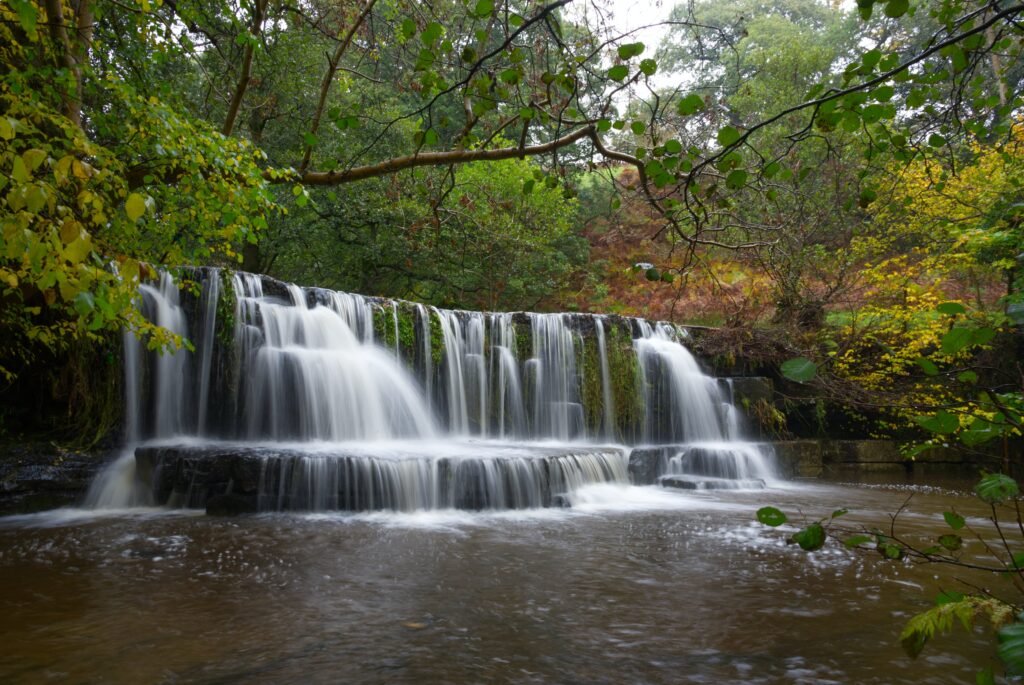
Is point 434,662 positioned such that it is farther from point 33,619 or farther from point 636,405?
point 636,405

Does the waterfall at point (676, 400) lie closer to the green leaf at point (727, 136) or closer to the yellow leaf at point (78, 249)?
the green leaf at point (727, 136)

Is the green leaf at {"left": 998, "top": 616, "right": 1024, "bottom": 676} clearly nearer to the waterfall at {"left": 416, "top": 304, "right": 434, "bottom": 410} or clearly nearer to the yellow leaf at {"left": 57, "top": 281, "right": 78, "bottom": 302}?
the yellow leaf at {"left": 57, "top": 281, "right": 78, "bottom": 302}

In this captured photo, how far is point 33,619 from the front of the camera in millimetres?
3688

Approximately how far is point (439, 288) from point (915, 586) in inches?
572

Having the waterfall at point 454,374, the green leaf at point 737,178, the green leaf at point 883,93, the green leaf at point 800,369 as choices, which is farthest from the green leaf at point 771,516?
the waterfall at point 454,374

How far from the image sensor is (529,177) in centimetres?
1628

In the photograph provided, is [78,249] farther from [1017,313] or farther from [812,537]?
[1017,313]

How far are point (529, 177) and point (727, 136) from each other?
48.8 feet

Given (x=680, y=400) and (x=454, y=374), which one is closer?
(x=454, y=374)

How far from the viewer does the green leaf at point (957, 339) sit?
1550mm

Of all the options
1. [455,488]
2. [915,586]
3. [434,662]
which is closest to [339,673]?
[434,662]

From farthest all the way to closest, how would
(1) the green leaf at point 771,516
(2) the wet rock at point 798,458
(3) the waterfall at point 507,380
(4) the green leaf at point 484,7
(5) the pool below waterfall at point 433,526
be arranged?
1. (3) the waterfall at point 507,380
2. (2) the wet rock at point 798,458
3. (5) the pool below waterfall at point 433,526
4. (4) the green leaf at point 484,7
5. (1) the green leaf at point 771,516

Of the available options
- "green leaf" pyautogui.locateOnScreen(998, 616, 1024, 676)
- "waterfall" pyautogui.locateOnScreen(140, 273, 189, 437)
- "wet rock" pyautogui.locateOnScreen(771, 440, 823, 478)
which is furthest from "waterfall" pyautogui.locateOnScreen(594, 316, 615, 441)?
"green leaf" pyautogui.locateOnScreen(998, 616, 1024, 676)

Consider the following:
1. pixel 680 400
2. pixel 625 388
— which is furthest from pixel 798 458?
pixel 625 388
